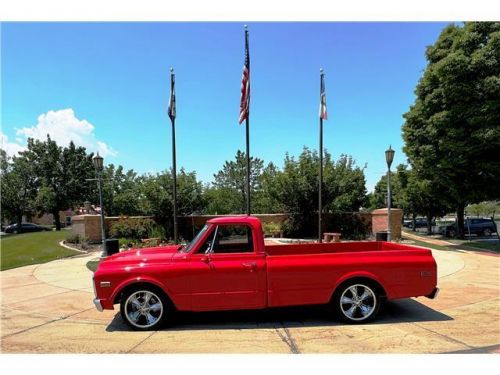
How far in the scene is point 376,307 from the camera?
238 inches

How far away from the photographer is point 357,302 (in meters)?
6.04

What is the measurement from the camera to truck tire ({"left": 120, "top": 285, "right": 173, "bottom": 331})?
19.3 ft

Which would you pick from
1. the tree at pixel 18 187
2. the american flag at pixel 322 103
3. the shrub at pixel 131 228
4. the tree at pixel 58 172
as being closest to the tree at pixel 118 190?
the tree at pixel 58 172

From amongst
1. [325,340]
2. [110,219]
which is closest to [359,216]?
[110,219]

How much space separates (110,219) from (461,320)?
19.8m

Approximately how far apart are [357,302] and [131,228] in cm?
1767

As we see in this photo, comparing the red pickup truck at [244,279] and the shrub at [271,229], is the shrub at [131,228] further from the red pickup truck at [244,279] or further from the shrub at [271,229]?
the red pickup truck at [244,279]

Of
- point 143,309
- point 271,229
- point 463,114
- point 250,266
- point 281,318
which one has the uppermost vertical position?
point 463,114

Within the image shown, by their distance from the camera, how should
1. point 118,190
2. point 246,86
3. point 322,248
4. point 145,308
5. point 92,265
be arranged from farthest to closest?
1. point 118,190
2. point 246,86
3. point 92,265
4. point 322,248
5. point 145,308

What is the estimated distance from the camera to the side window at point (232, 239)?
19.7 ft

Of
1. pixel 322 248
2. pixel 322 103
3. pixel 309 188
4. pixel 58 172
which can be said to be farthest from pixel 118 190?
pixel 322 248

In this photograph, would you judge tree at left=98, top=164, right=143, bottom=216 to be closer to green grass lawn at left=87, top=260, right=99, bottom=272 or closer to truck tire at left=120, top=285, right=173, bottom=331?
green grass lawn at left=87, top=260, right=99, bottom=272

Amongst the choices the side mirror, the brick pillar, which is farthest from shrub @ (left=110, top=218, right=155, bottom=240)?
the side mirror

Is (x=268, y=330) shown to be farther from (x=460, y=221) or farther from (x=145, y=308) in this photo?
(x=460, y=221)
